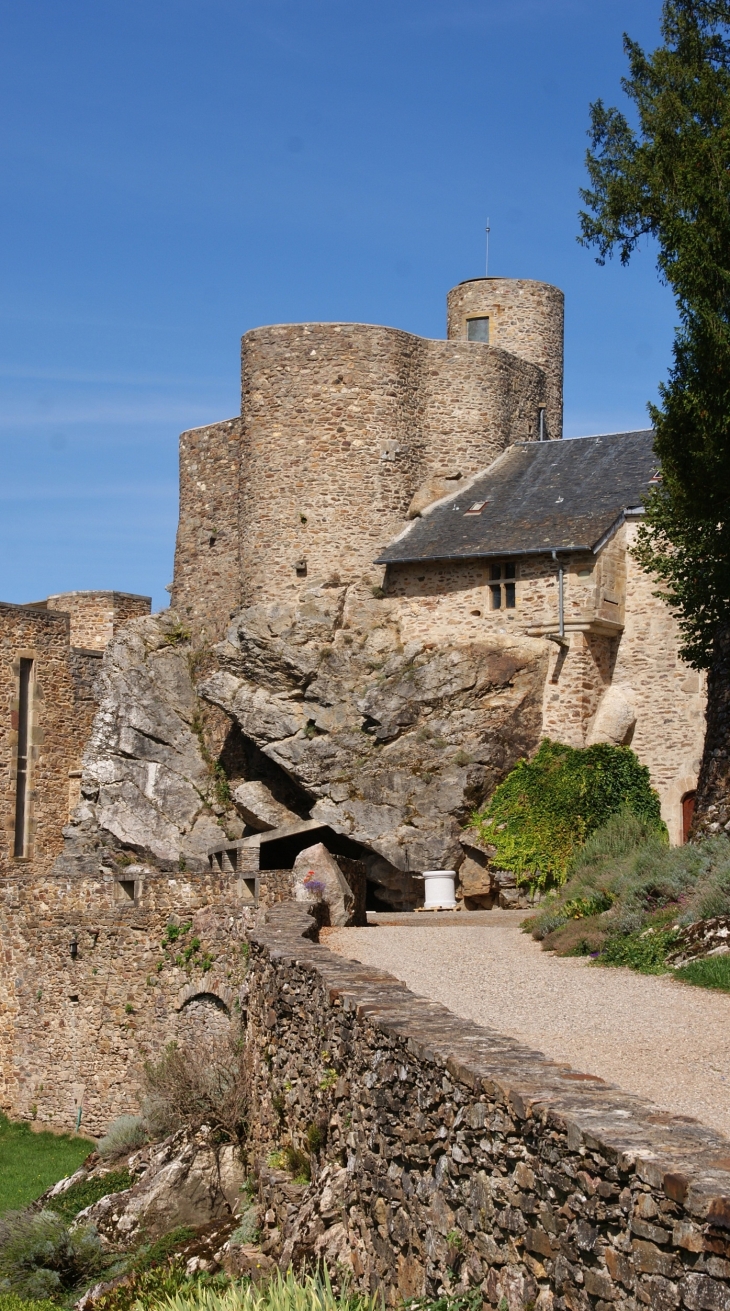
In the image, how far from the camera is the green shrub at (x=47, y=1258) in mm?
11070

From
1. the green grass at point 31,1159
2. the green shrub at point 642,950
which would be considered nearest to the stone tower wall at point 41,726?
the green grass at point 31,1159

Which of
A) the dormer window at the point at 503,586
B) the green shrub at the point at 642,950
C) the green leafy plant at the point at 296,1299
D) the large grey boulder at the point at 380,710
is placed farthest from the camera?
the dormer window at the point at 503,586

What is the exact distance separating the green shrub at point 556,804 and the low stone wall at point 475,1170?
1560 centimetres

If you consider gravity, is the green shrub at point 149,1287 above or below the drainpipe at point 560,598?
below

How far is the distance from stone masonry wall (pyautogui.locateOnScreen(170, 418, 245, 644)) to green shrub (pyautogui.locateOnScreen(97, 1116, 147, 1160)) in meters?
19.0

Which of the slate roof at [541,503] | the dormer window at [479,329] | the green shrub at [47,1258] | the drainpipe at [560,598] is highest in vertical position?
the dormer window at [479,329]

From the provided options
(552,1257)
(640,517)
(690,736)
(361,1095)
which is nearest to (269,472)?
(640,517)

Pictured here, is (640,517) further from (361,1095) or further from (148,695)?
(361,1095)

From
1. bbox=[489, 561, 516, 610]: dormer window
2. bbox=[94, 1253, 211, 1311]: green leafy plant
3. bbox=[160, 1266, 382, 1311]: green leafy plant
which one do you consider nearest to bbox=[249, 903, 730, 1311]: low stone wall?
bbox=[160, 1266, 382, 1311]: green leafy plant

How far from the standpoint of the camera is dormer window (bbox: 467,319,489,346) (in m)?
33.8

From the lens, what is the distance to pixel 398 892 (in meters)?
26.2

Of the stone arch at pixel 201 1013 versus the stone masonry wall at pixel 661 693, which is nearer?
the stone arch at pixel 201 1013

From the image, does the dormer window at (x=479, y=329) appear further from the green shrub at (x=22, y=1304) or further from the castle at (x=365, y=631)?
the green shrub at (x=22, y=1304)

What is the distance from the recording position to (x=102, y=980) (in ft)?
62.7
